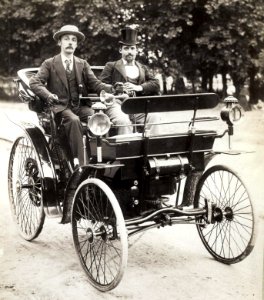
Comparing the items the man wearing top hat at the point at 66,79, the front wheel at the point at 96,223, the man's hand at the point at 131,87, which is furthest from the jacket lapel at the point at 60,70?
the front wheel at the point at 96,223

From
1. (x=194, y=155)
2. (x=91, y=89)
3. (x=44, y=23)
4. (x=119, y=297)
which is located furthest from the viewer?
(x=44, y=23)

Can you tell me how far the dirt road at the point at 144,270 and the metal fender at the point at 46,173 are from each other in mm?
345

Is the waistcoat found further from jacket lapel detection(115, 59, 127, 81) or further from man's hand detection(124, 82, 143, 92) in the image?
jacket lapel detection(115, 59, 127, 81)

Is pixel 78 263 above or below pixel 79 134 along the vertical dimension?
below

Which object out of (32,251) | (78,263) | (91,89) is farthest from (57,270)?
(91,89)

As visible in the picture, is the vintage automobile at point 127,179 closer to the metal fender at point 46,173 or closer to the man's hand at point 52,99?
the metal fender at point 46,173

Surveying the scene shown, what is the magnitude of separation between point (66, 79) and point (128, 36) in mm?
688

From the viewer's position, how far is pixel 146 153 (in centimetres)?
314

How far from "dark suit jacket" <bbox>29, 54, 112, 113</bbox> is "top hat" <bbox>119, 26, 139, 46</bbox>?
1.45 feet

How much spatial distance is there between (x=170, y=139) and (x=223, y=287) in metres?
1.01

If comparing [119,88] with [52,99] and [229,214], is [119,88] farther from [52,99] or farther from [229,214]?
[229,214]

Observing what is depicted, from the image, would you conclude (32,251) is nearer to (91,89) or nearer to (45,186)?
(45,186)

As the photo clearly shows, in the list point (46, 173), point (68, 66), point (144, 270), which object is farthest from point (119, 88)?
point (144, 270)

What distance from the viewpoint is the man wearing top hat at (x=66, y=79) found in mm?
3844
